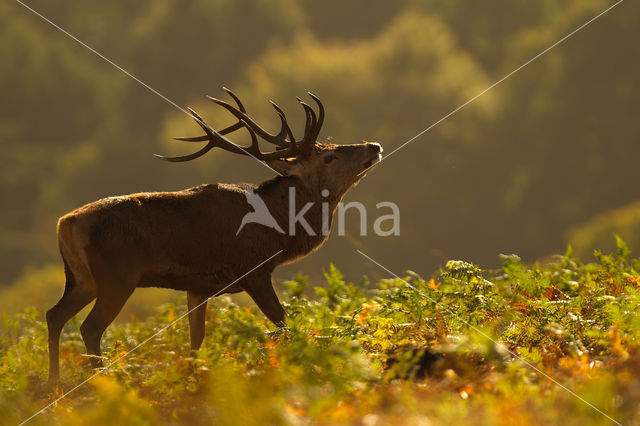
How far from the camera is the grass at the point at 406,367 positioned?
3.54 meters

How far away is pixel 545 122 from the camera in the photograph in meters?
15.6

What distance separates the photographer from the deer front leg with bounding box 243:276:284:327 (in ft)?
23.1

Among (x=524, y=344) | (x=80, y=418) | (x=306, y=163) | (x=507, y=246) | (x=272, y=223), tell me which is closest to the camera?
(x=80, y=418)

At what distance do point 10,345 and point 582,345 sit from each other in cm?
696

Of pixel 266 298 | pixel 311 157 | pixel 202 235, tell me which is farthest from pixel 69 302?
pixel 311 157

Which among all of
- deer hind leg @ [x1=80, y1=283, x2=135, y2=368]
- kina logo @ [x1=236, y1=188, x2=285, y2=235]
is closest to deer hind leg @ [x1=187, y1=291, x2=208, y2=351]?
kina logo @ [x1=236, y1=188, x2=285, y2=235]

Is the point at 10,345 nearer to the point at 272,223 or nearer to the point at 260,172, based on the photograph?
the point at 272,223

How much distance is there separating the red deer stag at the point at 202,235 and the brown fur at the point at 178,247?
0.03 feet

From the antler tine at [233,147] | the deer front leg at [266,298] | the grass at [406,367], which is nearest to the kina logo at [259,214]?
the antler tine at [233,147]

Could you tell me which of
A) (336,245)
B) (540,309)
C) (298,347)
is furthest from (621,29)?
(298,347)

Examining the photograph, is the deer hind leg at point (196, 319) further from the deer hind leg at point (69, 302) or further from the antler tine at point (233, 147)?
the antler tine at point (233, 147)

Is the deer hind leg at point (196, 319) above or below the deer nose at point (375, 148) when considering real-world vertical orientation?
below

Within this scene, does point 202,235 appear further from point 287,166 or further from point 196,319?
point 287,166

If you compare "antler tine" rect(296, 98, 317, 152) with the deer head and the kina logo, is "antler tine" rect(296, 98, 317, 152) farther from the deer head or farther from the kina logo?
the kina logo
